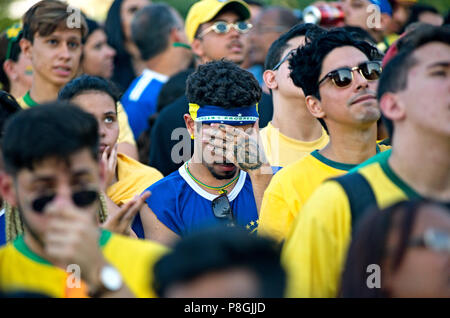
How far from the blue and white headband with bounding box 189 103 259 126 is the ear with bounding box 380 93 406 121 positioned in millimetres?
1099

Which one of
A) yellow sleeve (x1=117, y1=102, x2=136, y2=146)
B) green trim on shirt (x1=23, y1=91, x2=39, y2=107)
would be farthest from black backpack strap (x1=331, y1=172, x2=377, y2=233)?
green trim on shirt (x1=23, y1=91, x2=39, y2=107)

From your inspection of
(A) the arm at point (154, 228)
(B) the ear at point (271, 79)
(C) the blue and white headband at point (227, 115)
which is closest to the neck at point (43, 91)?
(B) the ear at point (271, 79)

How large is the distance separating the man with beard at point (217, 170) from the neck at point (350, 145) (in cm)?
44

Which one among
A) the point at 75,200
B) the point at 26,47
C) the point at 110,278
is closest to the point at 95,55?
the point at 26,47

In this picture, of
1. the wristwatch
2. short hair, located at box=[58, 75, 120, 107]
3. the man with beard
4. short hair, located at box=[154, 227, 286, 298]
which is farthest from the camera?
short hair, located at box=[58, 75, 120, 107]

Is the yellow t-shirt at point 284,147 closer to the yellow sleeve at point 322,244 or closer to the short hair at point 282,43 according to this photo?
the short hair at point 282,43

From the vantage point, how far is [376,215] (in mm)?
2205

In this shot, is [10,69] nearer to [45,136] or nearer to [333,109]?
[333,109]

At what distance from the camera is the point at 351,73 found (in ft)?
12.4

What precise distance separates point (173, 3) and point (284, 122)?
6751mm

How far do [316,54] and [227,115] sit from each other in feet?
2.12

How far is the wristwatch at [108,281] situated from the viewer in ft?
7.58

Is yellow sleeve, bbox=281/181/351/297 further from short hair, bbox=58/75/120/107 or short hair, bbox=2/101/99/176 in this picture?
short hair, bbox=58/75/120/107

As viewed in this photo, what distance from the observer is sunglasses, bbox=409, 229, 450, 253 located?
2.08 metres
